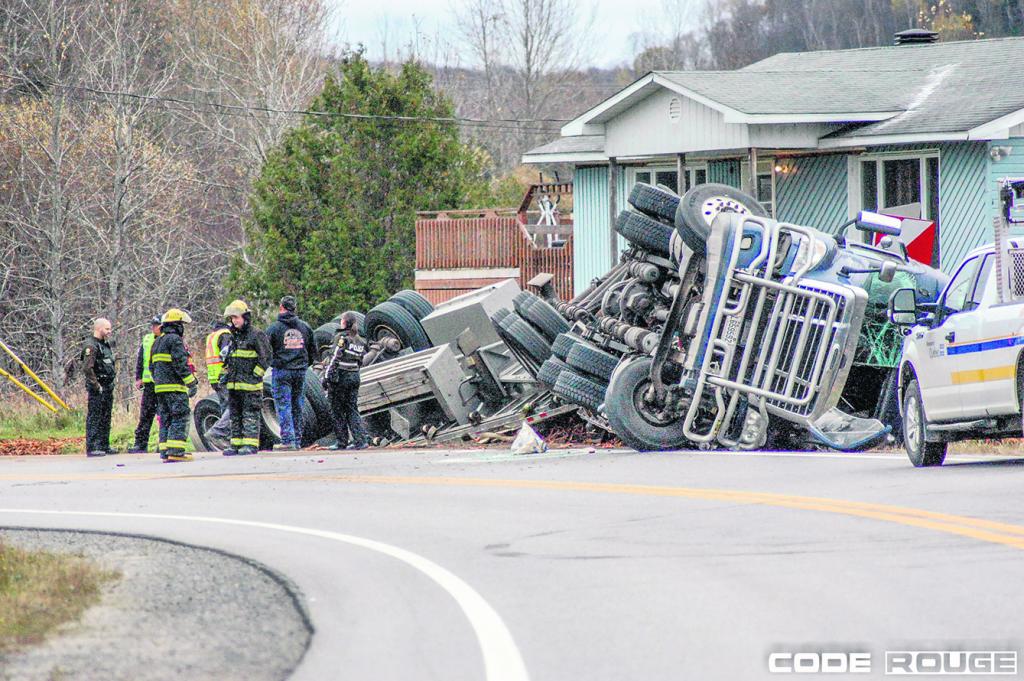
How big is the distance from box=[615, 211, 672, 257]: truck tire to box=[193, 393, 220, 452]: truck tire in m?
7.19

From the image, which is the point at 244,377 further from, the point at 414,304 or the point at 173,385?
the point at 414,304

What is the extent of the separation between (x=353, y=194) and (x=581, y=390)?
23.8m

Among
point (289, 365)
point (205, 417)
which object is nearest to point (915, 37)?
point (205, 417)

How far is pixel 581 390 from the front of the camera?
18125 mm

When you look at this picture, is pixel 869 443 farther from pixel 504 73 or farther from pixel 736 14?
pixel 736 14

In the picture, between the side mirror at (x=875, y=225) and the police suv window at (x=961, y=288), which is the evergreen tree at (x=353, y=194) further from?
the police suv window at (x=961, y=288)

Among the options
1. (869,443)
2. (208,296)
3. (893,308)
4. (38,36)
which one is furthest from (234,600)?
(208,296)

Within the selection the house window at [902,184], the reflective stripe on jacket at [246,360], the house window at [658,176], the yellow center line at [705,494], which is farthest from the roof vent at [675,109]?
the yellow center line at [705,494]

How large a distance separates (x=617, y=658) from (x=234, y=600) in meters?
2.70

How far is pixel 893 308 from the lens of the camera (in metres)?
13.6

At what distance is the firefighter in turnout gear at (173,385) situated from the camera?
19.2 meters

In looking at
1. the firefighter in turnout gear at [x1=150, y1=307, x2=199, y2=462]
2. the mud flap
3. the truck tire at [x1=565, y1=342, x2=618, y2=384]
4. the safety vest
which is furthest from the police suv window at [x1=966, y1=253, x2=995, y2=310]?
the safety vest

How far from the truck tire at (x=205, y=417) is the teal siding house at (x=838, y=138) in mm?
11365

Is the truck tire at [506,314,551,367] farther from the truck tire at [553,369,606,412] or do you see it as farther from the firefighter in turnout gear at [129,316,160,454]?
the firefighter in turnout gear at [129,316,160,454]
